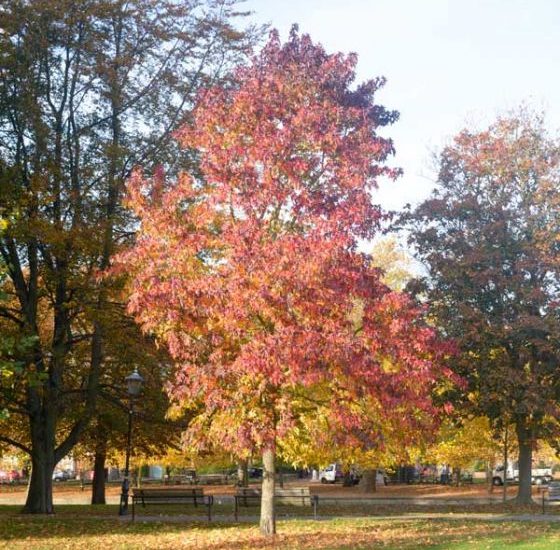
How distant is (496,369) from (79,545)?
657 inches

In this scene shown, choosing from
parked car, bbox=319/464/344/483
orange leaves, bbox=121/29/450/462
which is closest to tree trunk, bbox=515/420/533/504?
orange leaves, bbox=121/29/450/462

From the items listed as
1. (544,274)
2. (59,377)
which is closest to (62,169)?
A: (59,377)

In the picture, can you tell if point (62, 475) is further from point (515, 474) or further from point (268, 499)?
point (268, 499)

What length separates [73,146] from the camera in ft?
85.4

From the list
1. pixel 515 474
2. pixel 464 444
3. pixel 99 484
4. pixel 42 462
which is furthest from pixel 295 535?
pixel 515 474

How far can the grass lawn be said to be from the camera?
14906 millimetres

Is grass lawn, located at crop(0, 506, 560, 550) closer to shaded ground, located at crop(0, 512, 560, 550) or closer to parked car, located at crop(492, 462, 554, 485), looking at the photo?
shaded ground, located at crop(0, 512, 560, 550)

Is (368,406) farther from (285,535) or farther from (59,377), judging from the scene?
(59,377)

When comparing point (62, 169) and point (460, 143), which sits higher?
point (460, 143)

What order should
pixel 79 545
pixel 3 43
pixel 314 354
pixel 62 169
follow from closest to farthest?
pixel 314 354 → pixel 79 545 → pixel 3 43 → pixel 62 169

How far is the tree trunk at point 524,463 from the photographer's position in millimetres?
28828

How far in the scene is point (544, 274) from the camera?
96.2 feet

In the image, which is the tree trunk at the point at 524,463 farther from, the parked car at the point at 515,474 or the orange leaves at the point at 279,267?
the parked car at the point at 515,474

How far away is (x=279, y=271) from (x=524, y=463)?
62.9ft
